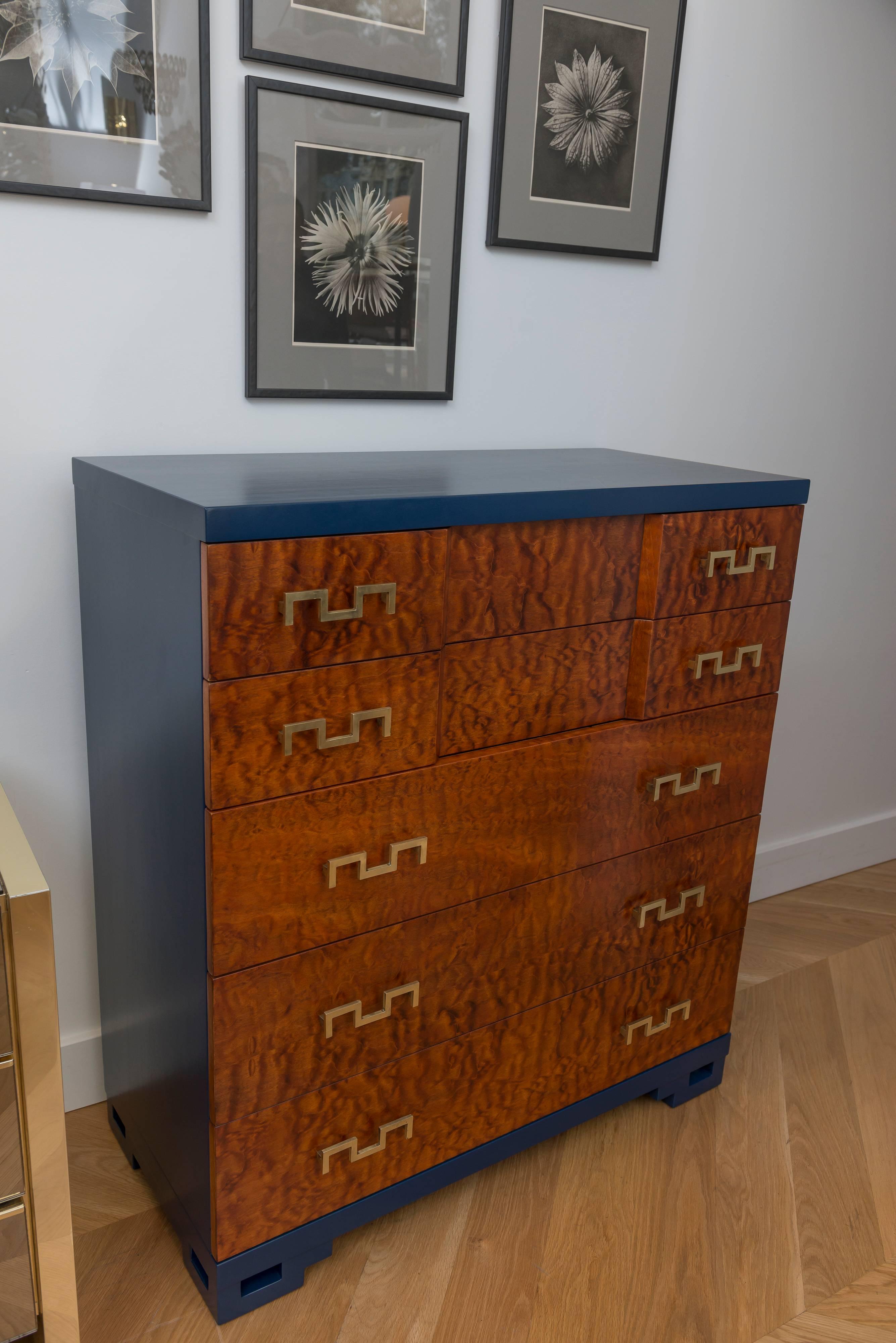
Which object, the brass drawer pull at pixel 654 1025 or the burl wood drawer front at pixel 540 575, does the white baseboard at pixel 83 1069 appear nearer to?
the brass drawer pull at pixel 654 1025

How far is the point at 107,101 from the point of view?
1.43 m

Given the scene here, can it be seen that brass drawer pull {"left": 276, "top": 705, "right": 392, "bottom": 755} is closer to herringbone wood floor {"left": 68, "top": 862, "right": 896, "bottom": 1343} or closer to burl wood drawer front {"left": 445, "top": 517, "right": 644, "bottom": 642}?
burl wood drawer front {"left": 445, "top": 517, "right": 644, "bottom": 642}

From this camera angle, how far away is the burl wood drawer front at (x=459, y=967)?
52.2 inches

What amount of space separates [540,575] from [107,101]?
0.89 meters

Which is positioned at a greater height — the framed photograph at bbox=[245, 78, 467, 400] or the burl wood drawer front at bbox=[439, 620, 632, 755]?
the framed photograph at bbox=[245, 78, 467, 400]

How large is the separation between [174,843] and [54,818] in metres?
0.48

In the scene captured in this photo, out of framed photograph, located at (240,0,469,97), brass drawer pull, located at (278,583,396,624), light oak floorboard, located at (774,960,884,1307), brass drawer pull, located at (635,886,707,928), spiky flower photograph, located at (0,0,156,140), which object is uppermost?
framed photograph, located at (240,0,469,97)

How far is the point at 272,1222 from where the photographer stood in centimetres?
142

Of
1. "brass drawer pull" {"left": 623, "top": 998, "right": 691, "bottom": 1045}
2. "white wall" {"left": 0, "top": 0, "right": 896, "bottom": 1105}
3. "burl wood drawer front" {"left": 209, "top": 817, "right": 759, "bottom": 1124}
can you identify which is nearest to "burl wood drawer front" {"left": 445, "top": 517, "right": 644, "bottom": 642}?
"burl wood drawer front" {"left": 209, "top": 817, "right": 759, "bottom": 1124}

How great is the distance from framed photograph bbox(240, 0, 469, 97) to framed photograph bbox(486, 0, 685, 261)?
109mm

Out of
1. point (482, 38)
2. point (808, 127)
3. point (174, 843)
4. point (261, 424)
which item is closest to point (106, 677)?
point (174, 843)

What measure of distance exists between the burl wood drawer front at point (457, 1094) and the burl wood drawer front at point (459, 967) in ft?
0.10

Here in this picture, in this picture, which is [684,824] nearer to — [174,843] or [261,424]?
[174,843]

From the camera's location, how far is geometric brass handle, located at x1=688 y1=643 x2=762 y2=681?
1614mm
